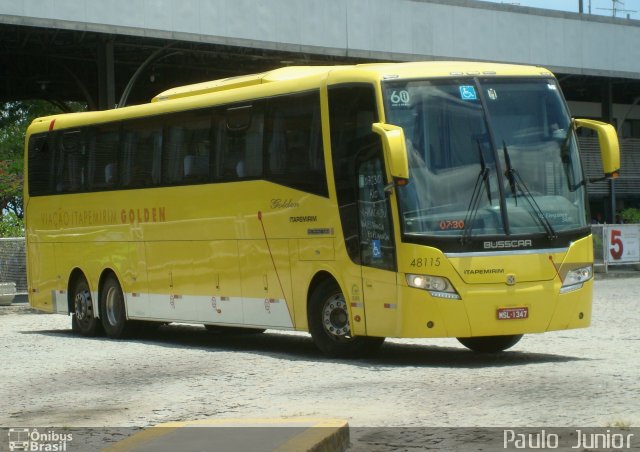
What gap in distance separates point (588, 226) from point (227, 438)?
725 cm

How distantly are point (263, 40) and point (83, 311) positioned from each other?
14.7 metres

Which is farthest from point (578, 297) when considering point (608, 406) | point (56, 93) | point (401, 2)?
point (56, 93)

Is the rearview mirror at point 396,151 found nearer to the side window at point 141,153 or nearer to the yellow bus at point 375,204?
the yellow bus at point 375,204

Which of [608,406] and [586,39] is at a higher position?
[586,39]

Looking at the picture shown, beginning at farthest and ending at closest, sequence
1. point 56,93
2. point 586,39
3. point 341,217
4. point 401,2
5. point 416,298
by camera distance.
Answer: point 56,93 → point 586,39 → point 401,2 → point 341,217 → point 416,298

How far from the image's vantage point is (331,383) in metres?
12.6

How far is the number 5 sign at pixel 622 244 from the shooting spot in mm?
36500

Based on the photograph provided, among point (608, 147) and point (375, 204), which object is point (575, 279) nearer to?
point (608, 147)

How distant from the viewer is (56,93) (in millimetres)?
49562

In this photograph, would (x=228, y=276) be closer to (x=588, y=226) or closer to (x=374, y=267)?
(x=374, y=267)

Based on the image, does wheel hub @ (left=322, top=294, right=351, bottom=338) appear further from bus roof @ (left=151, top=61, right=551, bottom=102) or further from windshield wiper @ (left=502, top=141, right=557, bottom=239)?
bus roof @ (left=151, top=61, right=551, bottom=102)

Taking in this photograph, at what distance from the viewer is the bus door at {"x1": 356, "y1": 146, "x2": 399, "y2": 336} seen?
46.4 feet

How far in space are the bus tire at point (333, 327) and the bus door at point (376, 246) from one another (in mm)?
594

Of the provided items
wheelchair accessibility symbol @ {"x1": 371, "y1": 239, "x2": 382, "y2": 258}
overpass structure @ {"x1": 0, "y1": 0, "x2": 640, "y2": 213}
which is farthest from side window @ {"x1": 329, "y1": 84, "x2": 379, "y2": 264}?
overpass structure @ {"x1": 0, "y1": 0, "x2": 640, "y2": 213}
